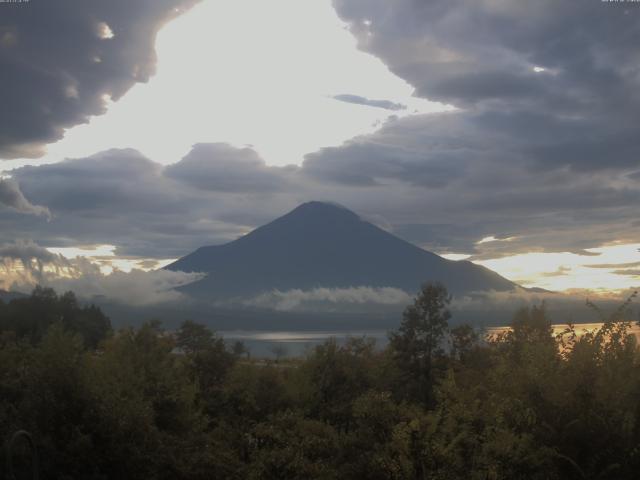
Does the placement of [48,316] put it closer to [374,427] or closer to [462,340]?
[462,340]

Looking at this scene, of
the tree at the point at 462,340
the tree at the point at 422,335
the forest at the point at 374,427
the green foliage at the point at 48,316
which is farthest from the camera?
the green foliage at the point at 48,316

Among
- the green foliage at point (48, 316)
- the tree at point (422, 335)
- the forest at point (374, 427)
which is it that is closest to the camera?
the forest at point (374, 427)

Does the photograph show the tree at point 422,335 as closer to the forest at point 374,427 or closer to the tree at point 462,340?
the tree at point 462,340

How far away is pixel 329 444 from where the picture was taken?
21.2m

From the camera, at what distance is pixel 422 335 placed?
44344 mm

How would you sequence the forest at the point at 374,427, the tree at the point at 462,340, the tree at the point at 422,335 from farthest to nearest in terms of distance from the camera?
the tree at the point at 462,340, the tree at the point at 422,335, the forest at the point at 374,427

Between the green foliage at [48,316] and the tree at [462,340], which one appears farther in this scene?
the green foliage at [48,316]

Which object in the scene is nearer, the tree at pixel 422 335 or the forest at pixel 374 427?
the forest at pixel 374 427

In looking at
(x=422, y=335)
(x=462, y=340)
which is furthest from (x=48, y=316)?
(x=462, y=340)

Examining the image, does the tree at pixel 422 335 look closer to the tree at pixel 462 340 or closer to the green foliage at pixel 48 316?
the tree at pixel 462 340

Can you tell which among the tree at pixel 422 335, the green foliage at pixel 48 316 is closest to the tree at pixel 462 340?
the tree at pixel 422 335

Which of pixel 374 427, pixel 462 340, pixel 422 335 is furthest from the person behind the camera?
pixel 462 340

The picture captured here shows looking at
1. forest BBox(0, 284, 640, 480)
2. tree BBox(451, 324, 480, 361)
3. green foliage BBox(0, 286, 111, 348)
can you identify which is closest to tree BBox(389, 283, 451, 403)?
tree BBox(451, 324, 480, 361)

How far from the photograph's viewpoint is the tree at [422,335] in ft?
140
